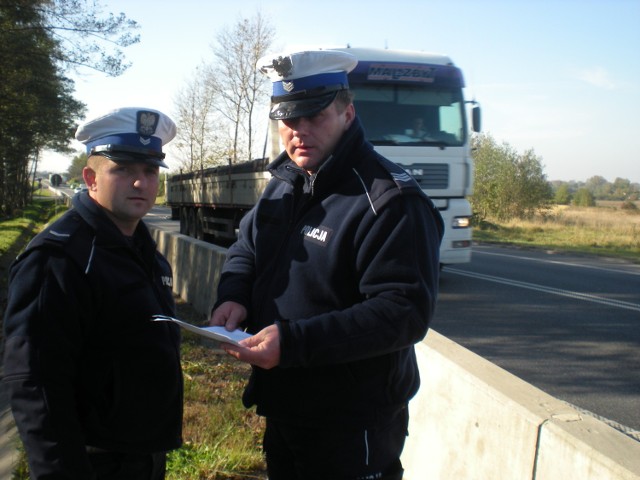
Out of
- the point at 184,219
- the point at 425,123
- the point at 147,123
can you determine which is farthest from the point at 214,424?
the point at 184,219

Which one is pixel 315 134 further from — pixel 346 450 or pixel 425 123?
pixel 425 123

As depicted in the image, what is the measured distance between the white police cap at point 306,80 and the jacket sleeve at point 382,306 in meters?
0.45

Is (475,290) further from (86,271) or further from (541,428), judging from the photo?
(86,271)

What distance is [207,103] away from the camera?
34781 mm

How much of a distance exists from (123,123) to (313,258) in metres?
0.88

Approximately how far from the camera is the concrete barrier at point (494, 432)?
2.10 meters

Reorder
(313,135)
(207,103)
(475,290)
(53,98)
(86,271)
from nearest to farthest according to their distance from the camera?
(86,271) < (313,135) < (475,290) < (53,98) < (207,103)

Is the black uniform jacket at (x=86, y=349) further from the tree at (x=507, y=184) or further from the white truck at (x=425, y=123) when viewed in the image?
the tree at (x=507, y=184)

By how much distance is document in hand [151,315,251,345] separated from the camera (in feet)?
6.09

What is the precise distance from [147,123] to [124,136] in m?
0.12

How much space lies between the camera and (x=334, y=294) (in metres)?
1.93

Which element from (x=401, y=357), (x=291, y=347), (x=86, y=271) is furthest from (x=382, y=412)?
(x=86, y=271)

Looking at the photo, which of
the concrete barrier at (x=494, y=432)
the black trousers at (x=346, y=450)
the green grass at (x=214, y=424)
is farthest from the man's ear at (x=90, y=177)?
the green grass at (x=214, y=424)

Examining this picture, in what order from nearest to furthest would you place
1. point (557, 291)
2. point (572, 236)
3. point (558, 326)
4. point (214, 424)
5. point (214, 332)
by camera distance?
point (214, 332) < point (214, 424) < point (558, 326) < point (557, 291) < point (572, 236)
